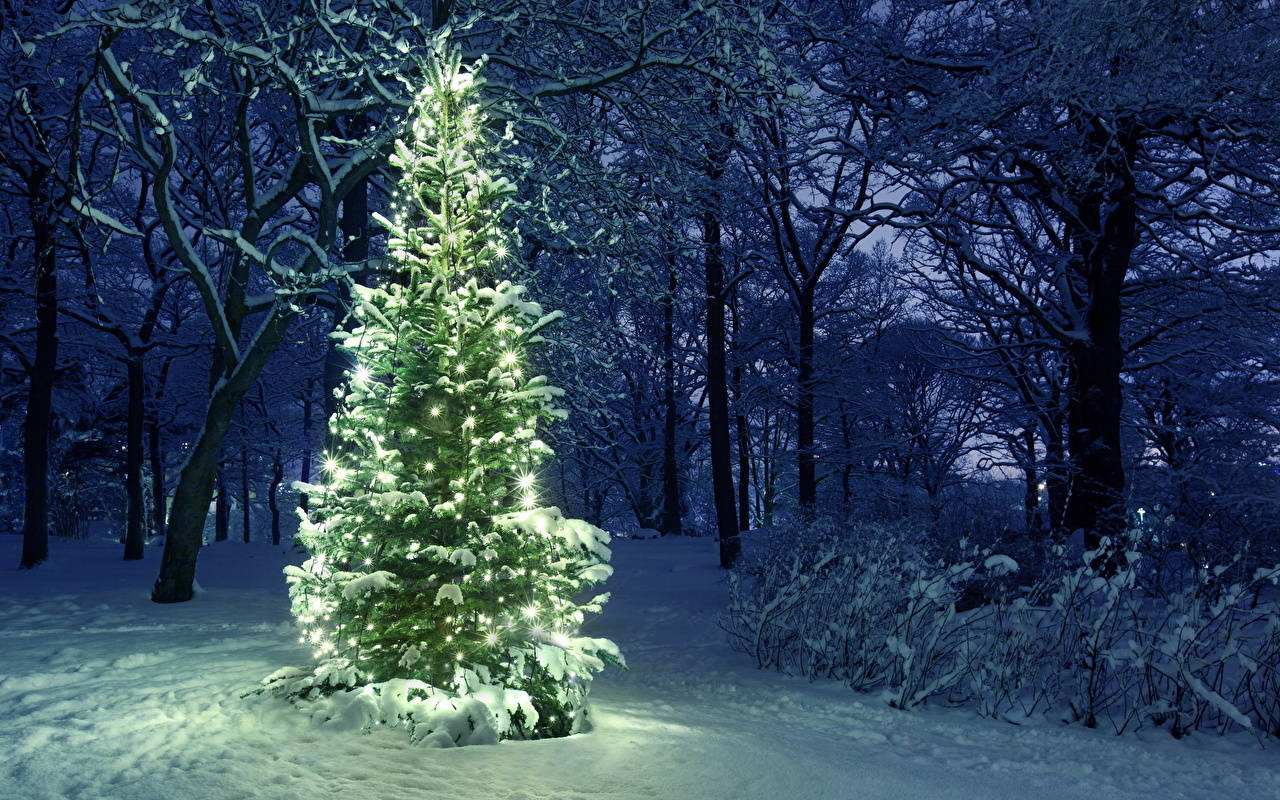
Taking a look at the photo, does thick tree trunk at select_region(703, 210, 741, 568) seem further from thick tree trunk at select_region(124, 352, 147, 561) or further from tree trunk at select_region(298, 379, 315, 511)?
tree trunk at select_region(298, 379, 315, 511)

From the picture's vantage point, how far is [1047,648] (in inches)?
241

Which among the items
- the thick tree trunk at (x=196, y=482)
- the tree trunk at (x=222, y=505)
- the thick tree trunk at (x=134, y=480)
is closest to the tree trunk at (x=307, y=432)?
the tree trunk at (x=222, y=505)

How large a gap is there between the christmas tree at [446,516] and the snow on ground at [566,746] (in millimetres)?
368

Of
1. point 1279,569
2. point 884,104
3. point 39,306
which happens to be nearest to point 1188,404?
point 884,104

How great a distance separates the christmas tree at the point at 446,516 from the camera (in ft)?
14.4

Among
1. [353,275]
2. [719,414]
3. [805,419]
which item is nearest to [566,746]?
[353,275]

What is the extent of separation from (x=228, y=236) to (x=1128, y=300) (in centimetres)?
1446

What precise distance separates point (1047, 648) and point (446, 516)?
4.68m

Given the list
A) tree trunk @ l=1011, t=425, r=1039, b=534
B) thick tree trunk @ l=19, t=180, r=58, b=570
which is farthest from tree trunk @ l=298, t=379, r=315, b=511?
tree trunk @ l=1011, t=425, r=1039, b=534

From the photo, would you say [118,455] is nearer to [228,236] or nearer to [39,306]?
[39,306]

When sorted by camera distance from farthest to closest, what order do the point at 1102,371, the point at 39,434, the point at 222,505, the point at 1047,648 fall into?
the point at 222,505
the point at 39,434
the point at 1102,371
the point at 1047,648

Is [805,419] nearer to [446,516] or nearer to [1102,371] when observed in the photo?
[1102,371]

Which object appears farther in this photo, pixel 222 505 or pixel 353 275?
pixel 222 505

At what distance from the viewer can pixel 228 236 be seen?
8.34 metres
